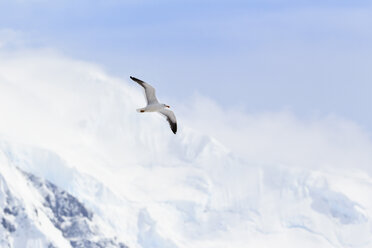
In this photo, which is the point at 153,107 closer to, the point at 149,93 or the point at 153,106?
the point at 153,106

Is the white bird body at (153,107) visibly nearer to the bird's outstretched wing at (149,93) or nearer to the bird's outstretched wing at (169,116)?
the bird's outstretched wing at (149,93)

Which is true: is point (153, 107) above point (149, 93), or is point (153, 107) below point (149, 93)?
below

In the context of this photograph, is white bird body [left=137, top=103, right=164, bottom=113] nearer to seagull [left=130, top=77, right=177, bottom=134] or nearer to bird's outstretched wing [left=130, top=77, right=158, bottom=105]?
seagull [left=130, top=77, right=177, bottom=134]

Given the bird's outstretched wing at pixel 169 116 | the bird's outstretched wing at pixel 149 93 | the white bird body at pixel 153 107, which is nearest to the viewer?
the bird's outstretched wing at pixel 149 93

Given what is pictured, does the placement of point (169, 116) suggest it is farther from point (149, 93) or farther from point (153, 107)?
point (149, 93)

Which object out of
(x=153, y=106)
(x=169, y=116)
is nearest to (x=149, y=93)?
(x=153, y=106)

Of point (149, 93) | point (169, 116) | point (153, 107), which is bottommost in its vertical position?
point (153, 107)

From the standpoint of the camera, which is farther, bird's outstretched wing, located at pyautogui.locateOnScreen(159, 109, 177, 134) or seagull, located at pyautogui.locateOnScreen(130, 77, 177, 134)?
bird's outstretched wing, located at pyautogui.locateOnScreen(159, 109, 177, 134)

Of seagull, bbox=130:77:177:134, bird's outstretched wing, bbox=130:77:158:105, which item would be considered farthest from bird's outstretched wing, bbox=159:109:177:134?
bird's outstretched wing, bbox=130:77:158:105

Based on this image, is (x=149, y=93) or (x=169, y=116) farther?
(x=169, y=116)

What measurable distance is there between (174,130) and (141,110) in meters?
3.81

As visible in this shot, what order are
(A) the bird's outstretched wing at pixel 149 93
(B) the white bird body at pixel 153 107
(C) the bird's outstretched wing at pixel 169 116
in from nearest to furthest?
1. (A) the bird's outstretched wing at pixel 149 93
2. (B) the white bird body at pixel 153 107
3. (C) the bird's outstretched wing at pixel 169 116

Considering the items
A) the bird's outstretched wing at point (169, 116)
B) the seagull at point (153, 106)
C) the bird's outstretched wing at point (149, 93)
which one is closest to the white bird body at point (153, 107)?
the seagull at point (153, 106)

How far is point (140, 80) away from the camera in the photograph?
8738cm
